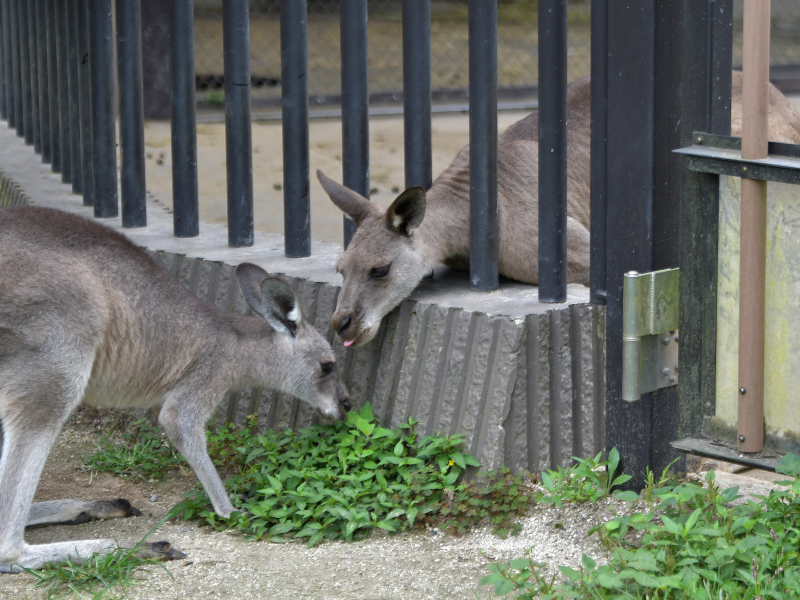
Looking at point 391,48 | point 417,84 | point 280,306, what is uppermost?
point 391,48

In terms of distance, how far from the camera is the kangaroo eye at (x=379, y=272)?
4327 millimetres

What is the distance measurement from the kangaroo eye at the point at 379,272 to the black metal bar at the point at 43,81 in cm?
422

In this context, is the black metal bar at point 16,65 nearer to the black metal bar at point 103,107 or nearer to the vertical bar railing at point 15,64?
the vertical bar railing at point 15,64

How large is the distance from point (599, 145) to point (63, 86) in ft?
14.2

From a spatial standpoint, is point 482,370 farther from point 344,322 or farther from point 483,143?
point 483,143

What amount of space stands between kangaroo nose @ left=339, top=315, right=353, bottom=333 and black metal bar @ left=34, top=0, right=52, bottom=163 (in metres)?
4.34

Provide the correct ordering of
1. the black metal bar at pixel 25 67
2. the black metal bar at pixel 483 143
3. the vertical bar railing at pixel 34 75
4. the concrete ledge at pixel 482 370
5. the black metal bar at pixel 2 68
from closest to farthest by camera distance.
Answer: the concrete ledge at pixel 482 370 → the black metal bar at pixel 483 143 → the vertical bar railing at pixel 34 75 → the black metal bar at pixel 25 67 → the black metal bar at pixel 2 68

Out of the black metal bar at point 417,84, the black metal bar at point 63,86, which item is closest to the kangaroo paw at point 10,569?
the black metal bar at point 417,84

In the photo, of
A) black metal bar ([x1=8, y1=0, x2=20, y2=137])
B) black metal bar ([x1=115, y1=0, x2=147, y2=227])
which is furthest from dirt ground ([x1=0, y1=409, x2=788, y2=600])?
black metal bar ([x1=8, y1=0, x2=20, y2=137])

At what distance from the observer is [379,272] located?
14.2ft

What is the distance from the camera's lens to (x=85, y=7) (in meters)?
6.12

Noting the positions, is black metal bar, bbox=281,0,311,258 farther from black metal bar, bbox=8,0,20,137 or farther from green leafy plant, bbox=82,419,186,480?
black metal bar, bbox=8,0,20,137

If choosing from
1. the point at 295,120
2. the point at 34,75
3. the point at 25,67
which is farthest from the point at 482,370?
the point at 25,67

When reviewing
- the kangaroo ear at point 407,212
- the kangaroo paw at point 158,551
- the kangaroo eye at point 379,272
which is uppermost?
the kangaroo ear at point 407,212
